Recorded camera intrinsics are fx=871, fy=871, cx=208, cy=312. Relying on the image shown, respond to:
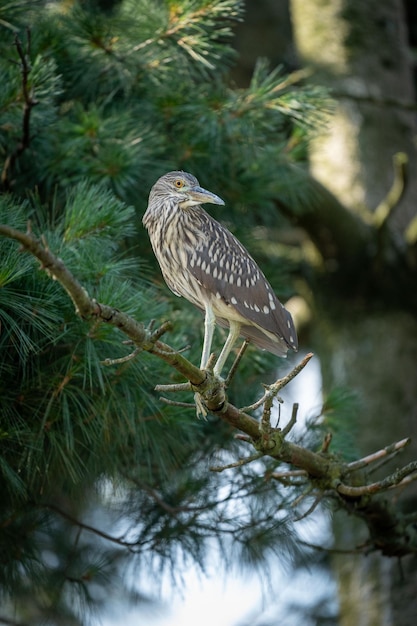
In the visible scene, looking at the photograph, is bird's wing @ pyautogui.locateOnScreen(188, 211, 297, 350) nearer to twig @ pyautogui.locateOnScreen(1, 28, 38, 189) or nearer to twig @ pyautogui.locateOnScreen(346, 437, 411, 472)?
twig @ pyautogui.locateOnScreen(346, 437, 411, 472)

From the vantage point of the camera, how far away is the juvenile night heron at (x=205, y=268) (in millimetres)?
2318

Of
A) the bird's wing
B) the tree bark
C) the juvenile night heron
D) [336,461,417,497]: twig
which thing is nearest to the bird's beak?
the juvenile night heron

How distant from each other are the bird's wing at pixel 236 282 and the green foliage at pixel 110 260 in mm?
191

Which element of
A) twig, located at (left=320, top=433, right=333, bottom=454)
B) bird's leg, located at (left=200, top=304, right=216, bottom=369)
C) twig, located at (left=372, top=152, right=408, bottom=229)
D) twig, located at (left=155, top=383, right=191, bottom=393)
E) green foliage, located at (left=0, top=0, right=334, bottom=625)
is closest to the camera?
twig, located at (left=155, top=383, right=191, bottom=393)

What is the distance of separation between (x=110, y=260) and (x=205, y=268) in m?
0.27

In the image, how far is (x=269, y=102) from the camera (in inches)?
119

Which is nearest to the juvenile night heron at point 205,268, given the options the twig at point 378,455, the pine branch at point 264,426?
the pine branch at point 264,426

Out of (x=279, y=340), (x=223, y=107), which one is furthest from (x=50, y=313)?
(x=223, y=107)

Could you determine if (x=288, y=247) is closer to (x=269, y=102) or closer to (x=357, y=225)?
(x=357, y=225)

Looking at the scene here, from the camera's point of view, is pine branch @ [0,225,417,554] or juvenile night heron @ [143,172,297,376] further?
juvenile night heron @ [143,172,297,376]

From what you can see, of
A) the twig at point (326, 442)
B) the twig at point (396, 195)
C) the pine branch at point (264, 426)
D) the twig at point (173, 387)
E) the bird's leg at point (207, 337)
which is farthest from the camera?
the twig at point (396, 195)

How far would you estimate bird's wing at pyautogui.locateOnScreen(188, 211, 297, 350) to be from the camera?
2312 millimetres

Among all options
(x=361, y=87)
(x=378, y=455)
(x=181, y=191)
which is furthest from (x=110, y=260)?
(x=361, y=87)

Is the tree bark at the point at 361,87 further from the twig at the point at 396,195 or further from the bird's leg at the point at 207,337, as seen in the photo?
the bird's leg at the point at 207,337
